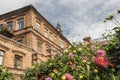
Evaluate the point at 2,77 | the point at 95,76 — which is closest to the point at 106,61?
the point at 95,76

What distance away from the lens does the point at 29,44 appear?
25922mm

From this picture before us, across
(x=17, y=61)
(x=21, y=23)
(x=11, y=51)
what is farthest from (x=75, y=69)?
(x=21, y=23)

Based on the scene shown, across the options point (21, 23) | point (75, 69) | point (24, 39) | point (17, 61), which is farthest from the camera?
point (21, 23)

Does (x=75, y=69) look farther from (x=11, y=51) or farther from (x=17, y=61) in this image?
(x=17, y=61)

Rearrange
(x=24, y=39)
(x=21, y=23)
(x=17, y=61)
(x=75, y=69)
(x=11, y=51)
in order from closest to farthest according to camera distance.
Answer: (x=75, y=69) < (x=11, y=51) < (x=17, y=61) < (x=24, y=39) < (x=21, y=23)

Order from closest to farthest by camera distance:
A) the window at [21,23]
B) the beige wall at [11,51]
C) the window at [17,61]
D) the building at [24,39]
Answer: the beige wall at [11,51] < the building at [24,39] < the window at [17,61] < the window at [21,23]

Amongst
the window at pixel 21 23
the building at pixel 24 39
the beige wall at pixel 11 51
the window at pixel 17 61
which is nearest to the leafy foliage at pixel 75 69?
the beige wall at pixel 11 51

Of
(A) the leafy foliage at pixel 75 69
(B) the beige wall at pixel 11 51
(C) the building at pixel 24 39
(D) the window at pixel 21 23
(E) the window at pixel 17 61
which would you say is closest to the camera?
(A) the leafy foliage at pixel 75 69

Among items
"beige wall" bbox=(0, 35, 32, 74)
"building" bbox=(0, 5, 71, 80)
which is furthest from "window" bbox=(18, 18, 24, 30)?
"beige wall" bbox=(0, 35, 32, 74)

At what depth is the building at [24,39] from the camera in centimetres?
2148

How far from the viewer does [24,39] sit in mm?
26734

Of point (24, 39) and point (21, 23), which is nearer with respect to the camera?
point (24, 39)

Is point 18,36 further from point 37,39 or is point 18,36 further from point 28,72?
point 28,72

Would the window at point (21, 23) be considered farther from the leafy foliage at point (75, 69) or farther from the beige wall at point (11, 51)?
the leafy foliage at point (75, 69)
